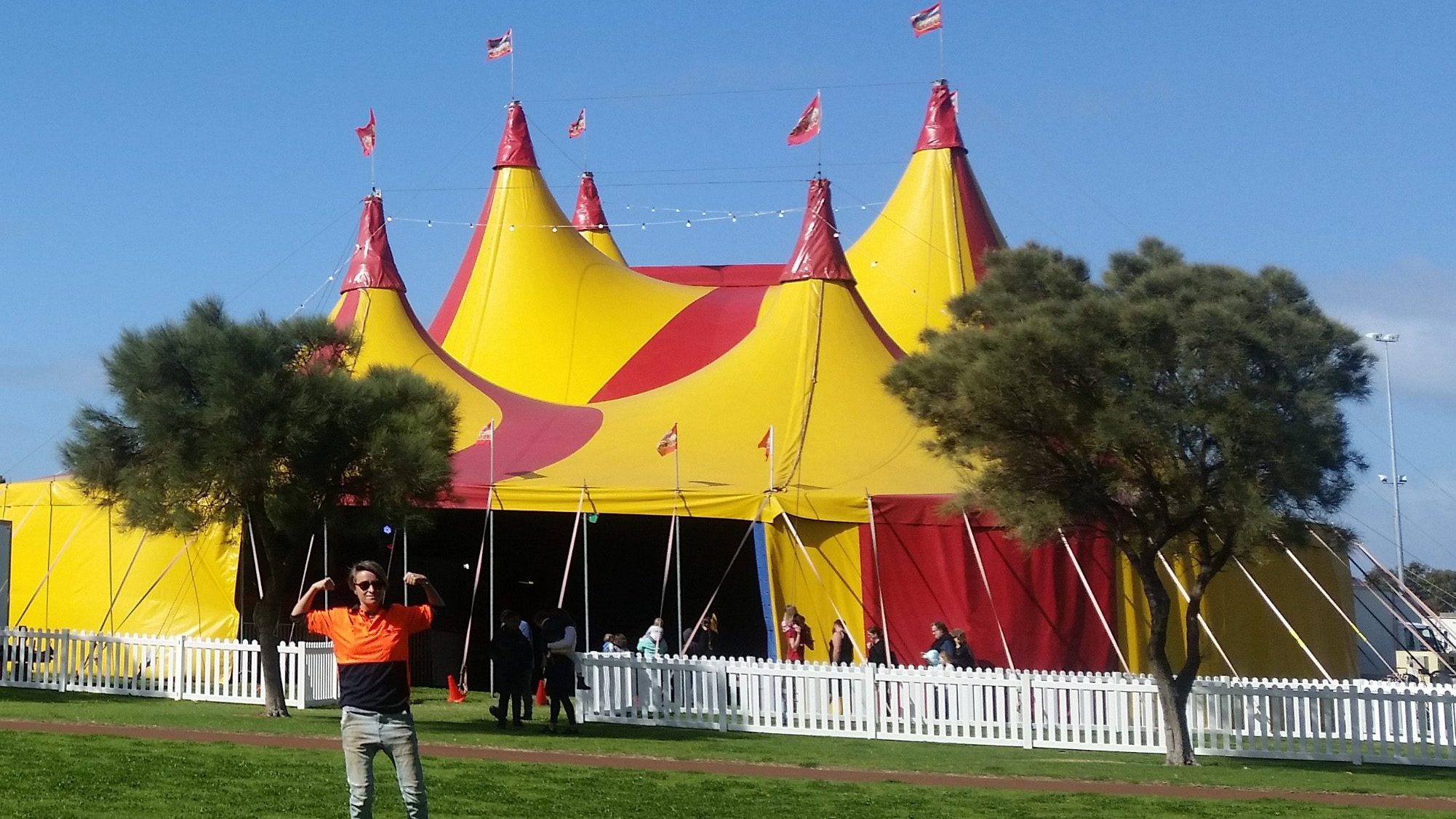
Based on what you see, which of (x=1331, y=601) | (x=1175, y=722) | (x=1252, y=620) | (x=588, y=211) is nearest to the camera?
(x=1175, y=722)

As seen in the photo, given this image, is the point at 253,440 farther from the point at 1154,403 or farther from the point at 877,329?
the point at 877,329

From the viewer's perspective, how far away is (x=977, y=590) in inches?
744

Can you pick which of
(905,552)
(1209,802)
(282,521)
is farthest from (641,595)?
(1209,802)

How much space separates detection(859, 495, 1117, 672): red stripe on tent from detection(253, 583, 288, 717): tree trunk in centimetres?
680

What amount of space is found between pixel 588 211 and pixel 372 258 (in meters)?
10.7

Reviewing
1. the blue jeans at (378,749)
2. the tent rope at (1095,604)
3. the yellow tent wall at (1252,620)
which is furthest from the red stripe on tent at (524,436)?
the blue jeans at (378,749)

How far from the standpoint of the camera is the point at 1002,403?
13.2 m

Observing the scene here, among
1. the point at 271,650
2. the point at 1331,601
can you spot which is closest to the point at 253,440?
the point at 271,650

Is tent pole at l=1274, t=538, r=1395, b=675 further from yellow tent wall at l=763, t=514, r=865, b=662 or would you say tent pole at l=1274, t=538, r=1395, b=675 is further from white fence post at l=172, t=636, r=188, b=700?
white fence post at l=172, t=636, r=188, b=700

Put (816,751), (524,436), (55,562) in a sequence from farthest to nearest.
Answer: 1. (524,436)
2. (55,562)
3. (816,751)

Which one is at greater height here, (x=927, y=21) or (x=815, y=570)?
(x=927, y=21)

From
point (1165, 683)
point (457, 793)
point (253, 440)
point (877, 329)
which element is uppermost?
point (877, 329)

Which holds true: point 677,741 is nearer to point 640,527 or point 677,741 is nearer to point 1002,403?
point 1002,403

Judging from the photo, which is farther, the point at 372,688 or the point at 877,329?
the point at 877,329
